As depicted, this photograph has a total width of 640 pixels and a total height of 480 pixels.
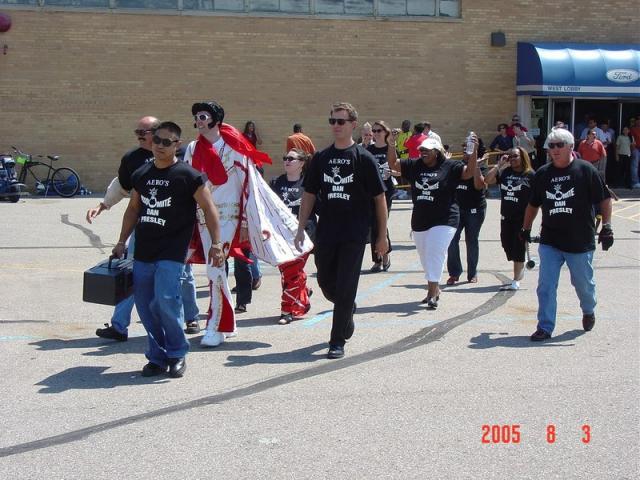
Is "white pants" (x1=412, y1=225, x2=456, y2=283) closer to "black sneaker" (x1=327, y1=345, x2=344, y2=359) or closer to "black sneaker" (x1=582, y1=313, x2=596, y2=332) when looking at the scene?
"black sneaker" (x1=582, y1=313, x2=596, y2=332)

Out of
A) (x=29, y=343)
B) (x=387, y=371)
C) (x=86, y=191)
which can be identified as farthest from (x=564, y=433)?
(x=86, y=191)

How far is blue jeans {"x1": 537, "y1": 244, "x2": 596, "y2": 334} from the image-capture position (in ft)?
26.9

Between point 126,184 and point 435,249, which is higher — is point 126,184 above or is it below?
above

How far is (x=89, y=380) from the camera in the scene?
683 cm

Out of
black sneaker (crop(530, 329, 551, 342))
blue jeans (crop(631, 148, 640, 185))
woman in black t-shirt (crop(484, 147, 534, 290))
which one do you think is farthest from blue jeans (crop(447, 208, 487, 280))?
blue jeans (crop(631, 148, 640, 185))

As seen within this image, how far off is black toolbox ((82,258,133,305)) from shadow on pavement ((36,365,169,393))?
0.53 m

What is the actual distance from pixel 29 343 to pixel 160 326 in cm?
159

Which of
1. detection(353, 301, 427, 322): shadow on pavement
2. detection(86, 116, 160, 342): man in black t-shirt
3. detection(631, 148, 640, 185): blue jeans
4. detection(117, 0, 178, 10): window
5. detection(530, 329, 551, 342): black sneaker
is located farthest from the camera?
detection(631, 148, 640, 185): blue jeans

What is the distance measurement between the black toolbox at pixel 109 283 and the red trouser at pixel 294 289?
2.15 m

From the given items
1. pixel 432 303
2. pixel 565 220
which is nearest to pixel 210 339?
pixel 432 303

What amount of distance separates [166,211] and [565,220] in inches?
137

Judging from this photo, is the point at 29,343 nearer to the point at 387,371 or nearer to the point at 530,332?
the point at 387,371

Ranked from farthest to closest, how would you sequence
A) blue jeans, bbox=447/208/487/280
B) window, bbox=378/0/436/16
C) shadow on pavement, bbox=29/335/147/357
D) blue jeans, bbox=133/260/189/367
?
1. window, bbox=378/0/436/16
2. blue jeans, bbox=447/208/487/280
3. shadow on pavement, bbox=29/335/147/357
4. blue jeans, bbox=133/260/189/367
